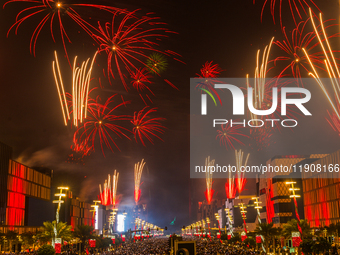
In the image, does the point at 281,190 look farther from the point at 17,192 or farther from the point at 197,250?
the point at 17,192

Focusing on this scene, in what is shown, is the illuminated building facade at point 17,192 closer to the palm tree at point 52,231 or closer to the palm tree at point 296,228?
the palm tree at point 52,231

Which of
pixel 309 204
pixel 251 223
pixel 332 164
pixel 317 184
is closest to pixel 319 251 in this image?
pixel 332 164

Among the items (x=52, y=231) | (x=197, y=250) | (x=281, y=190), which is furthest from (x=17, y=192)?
(x=281, y=190)

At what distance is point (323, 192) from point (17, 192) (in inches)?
2979

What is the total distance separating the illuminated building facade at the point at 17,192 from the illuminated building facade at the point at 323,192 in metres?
71.5

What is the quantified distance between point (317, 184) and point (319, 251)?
5140 centimetres

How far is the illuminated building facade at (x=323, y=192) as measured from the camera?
75.9m

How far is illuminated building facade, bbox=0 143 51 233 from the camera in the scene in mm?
83419

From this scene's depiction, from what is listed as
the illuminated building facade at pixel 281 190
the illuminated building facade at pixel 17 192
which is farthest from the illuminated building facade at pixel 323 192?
the illuminated building facade at pixel 17 192

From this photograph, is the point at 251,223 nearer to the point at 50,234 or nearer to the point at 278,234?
the point at 278,234

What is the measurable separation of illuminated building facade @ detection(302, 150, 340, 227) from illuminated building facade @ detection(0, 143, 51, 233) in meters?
71.5

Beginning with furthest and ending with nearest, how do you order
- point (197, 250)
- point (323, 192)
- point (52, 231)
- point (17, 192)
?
1. point (17, 192)
2. point (323, 192)
3. point (197, 250)
4. point (52, 231)

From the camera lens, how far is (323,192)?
8469 centimetres

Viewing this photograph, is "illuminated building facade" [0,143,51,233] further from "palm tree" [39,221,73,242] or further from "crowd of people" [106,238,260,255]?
"palm tree" [39,221,73,242]
